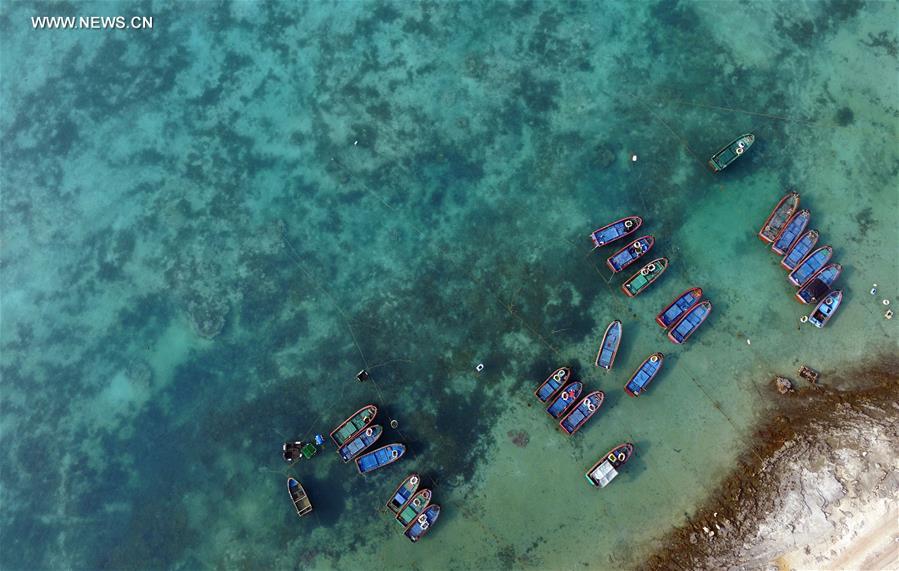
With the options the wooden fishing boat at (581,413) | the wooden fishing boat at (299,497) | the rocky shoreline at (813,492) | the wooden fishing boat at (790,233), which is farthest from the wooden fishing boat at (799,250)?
the wooden fishing boat at (299,497)

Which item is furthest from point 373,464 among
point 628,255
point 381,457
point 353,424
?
point 628,255

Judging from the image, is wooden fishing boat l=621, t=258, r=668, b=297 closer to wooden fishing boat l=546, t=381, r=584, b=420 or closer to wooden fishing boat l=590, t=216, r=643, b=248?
wooden fishing boat l=590, t=216, r=643, b=248

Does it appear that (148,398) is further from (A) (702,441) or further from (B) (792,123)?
(B) (792,123)

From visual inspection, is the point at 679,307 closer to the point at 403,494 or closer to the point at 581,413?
the point at 581,413

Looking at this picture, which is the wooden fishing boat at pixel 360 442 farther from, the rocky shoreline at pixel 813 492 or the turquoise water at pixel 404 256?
the rocky shoreline at pixel 813 492

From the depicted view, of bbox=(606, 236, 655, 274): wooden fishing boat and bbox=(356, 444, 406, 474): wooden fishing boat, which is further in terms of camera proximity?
bbox=(606, 236, 655, 274): wooden fishing boat

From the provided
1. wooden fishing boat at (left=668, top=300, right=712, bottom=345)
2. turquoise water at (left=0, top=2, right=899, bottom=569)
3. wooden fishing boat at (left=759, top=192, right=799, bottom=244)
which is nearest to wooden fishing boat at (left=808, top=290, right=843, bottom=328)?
turquoise water at (left=0, top=2, right=899, bottom=569)

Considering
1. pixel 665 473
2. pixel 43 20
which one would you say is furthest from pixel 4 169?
pixel 665 473
